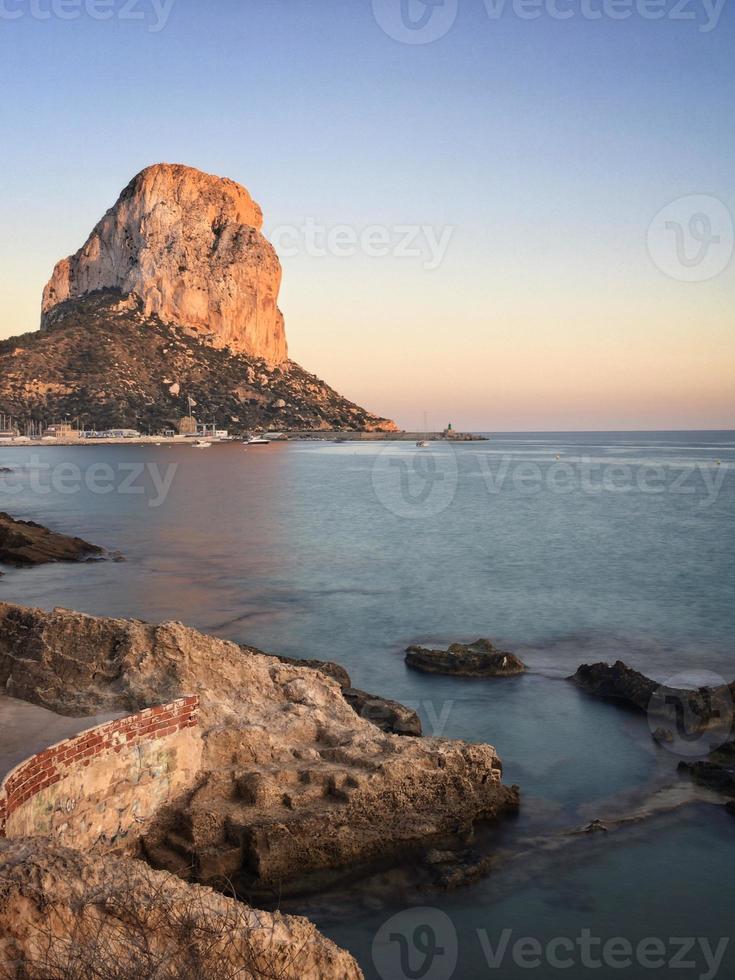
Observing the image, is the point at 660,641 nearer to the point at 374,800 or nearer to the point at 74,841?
the point at 374,800

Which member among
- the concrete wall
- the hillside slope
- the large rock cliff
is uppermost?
the large rock cliff

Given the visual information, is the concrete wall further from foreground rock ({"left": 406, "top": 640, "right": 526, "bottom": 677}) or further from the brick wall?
foreground rock ({"left": 406, "top": 640, "right": 526, "bottom": 677})

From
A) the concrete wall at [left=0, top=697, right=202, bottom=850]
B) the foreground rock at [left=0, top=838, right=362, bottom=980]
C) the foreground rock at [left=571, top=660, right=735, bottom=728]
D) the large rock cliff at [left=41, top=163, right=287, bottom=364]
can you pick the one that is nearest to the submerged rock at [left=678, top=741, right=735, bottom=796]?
the foreground rock at [left=571, top=660, right=735, bottom=728]

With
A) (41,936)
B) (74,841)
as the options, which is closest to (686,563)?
(74,841)

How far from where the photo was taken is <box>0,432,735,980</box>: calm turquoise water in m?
8.63

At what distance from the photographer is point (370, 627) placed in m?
20.5

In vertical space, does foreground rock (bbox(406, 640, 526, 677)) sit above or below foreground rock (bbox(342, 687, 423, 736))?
below

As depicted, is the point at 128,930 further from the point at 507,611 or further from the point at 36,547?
the point at 36,547

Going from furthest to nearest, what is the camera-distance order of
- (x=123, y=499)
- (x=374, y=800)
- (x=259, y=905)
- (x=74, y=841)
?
(x=123, y=499), (x=374, y=800), (x=259, y=905), (x=74, y=841)

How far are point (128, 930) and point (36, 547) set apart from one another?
83.0 feet

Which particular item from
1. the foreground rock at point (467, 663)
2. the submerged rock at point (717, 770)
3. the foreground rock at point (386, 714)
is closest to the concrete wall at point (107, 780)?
the foreground rock at point (386, 714)

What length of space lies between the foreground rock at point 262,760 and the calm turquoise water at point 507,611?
0.66m

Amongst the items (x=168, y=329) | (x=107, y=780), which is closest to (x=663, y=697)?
(x=107, y=780)

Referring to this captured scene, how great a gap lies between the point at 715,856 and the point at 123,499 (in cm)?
4992
